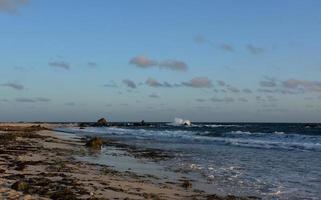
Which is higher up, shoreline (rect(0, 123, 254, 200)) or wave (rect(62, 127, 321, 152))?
wave (rect(62, 127, 321, 152))

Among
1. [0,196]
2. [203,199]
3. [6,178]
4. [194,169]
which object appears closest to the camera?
[0,196]

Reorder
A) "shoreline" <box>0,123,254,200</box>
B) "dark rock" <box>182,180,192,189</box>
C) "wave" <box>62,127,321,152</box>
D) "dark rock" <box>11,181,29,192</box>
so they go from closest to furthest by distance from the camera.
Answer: "shoreline" <box>0,123,254,200</box>
"dark rock" <box>11,181,29,192</box>
"dark rock" <box>182,180,192,189</box>
"wave" <box>62,127,321,152</box>

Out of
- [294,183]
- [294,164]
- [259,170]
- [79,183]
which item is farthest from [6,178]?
[294,164]

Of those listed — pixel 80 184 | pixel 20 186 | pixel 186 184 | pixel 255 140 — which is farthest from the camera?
pixel 255 140

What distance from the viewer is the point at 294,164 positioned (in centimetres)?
2253

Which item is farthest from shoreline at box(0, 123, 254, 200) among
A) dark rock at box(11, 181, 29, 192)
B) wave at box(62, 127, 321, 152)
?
wave at box(62, 127, 321, 152)

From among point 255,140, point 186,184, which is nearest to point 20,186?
point 186,184

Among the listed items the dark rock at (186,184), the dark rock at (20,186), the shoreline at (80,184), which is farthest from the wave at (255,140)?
the dark rock at (20,186)

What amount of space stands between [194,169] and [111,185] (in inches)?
257

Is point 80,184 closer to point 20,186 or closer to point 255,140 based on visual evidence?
point 20,186

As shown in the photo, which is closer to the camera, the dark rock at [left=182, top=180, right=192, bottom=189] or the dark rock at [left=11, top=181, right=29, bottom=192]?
the dark rock at [left=11, top=181, right=29, bottom=192]

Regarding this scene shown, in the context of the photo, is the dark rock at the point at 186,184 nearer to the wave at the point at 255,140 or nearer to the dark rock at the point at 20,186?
the dark rock at the point at 20,186

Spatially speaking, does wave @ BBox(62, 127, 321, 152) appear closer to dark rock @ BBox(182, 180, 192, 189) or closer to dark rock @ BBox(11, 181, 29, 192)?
dark rock @ BBox(182, 180, 192, 189)

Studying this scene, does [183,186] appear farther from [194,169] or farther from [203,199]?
[194,169]
